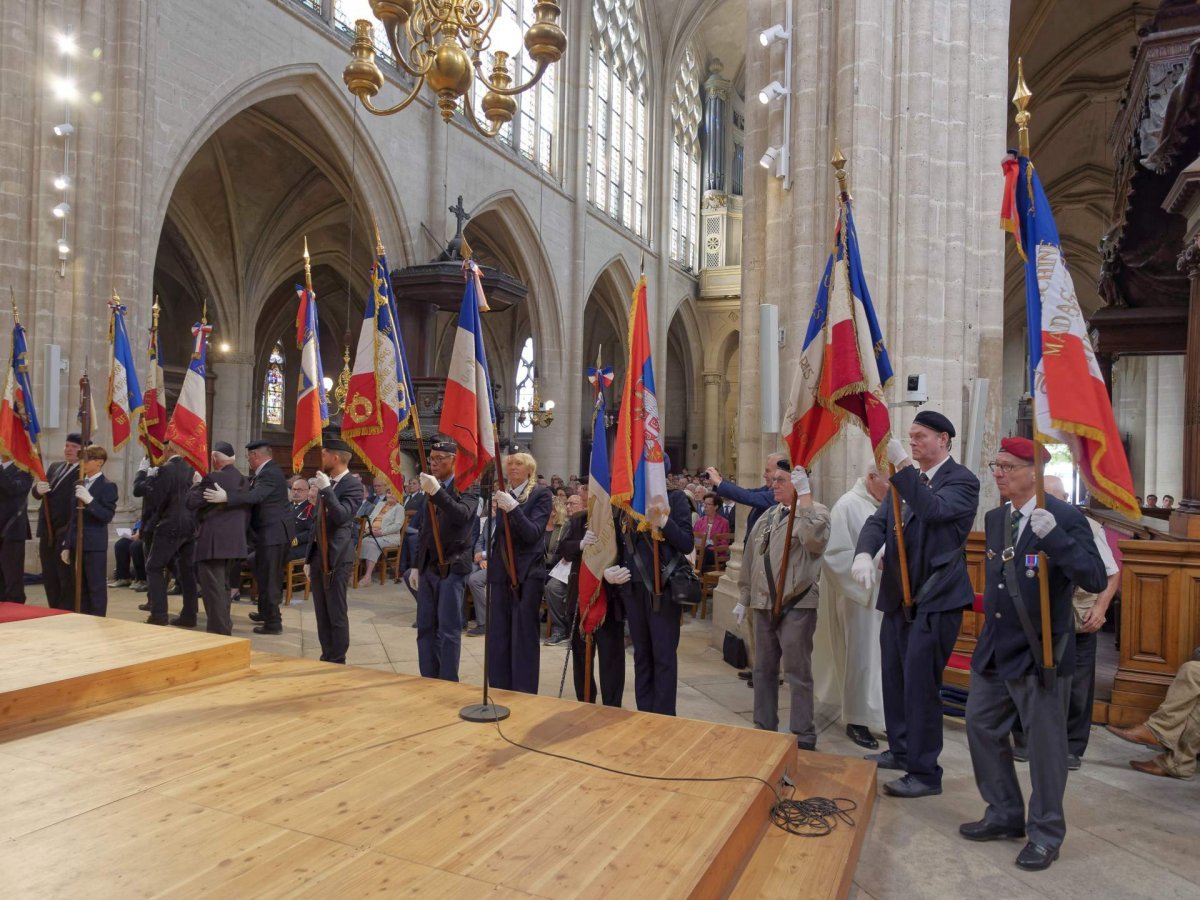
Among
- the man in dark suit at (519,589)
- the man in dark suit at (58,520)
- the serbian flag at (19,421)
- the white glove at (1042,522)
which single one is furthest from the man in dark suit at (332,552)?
the white glove at (1042,522)

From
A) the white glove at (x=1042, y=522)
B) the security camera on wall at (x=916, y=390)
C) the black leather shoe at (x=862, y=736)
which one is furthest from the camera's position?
the security camera on wall at (x=916, y=390)

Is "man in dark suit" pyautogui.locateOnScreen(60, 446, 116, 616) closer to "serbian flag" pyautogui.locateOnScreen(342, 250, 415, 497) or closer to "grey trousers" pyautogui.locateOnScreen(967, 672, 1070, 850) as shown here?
"serbian flag" pyautogui.locateOnScreen(342, 250, 415, 497)

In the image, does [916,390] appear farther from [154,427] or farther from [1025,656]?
[154,427]

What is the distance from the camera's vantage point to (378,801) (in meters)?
2.50

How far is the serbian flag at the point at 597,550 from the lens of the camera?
4152 mm

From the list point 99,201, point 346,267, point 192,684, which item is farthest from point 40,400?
point 346,267

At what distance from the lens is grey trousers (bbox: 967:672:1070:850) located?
113 inches

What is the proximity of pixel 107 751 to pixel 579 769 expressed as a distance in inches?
63.8

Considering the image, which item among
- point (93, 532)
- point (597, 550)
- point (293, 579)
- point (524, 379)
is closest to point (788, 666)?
point (597, 550)

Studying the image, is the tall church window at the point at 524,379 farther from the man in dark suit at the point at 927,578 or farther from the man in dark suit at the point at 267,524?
the man in dark suit at the point at 927,578

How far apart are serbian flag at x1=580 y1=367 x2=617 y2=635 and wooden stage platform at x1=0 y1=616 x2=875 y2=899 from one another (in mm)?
651

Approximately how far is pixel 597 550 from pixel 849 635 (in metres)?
1.60

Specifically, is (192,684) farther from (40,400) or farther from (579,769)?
(40,400)

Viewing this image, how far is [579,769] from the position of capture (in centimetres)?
284
